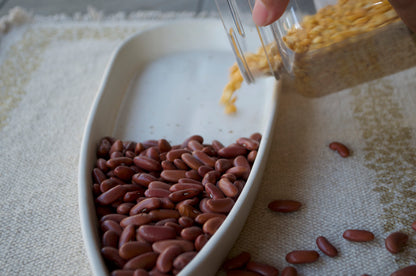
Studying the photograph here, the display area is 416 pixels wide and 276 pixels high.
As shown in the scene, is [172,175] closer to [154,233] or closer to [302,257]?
[154,233]

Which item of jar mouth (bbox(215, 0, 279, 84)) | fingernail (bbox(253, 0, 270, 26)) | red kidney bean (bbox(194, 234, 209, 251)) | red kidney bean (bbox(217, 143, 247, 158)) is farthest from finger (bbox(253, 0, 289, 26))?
→ red kidney bean (bbox(194, 234, 209, 251))

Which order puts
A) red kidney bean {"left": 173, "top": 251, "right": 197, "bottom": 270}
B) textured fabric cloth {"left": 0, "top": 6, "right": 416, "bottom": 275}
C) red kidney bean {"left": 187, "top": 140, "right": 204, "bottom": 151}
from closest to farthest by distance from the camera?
red kidney bean {"left": 173, "top": 251, "right": 197, "bottom": 270}
textured fabric cloth {"left": 0, "top": 6, "right": 416, "bottom": 275}
red kidney bean {"left": 187, "top": 140, "right": 204, "bottom": 151}

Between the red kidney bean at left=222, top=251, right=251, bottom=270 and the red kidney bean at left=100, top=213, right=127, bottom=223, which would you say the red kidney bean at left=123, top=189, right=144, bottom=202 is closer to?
the red kidney bean at left=100, top=213, right=127, bottom=223

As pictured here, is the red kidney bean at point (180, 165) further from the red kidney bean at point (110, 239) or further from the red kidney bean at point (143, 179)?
the red kidney bean at point (110, 239)

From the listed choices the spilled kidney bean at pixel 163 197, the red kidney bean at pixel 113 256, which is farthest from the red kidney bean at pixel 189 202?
the red kidney bean at pixel 113 256

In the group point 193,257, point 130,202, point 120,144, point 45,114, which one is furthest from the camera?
point 45,114

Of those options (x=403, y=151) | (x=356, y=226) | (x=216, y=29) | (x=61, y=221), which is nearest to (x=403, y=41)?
(x=403, y=151)

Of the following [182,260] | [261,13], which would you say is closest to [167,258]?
[182,260]

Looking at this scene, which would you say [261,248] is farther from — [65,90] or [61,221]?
[65,90]
